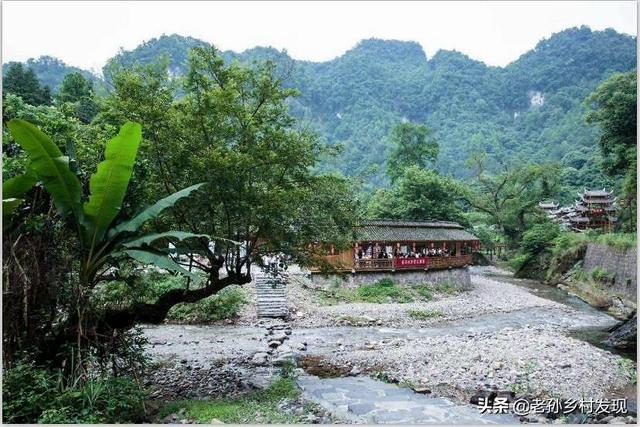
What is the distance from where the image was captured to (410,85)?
105375 millimetres

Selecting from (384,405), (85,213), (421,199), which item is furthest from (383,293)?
(85,213)

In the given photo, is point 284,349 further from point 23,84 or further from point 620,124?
point 23,84

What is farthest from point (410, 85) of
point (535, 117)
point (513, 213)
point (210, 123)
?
point (210, 123)

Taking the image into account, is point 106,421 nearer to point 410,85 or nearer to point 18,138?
point 18,138

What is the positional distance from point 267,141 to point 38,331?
15.4ft

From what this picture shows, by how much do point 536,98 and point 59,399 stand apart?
109m

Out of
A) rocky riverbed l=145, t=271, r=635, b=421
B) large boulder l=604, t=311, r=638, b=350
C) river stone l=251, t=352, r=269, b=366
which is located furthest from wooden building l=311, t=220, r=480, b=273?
large boulder l=604, t=311, r=638, b=350

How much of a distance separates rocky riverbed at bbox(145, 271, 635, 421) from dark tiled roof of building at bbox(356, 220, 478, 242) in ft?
14.1

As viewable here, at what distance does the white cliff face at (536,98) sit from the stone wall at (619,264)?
81.1m

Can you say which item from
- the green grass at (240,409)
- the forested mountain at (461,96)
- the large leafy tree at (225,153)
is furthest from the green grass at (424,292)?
the forested mountain at (461,96)

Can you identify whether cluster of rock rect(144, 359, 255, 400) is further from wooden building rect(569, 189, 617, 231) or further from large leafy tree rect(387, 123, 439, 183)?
large leafy tree rect(387, 123, 439, 183)

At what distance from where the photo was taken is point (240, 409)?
283 inches

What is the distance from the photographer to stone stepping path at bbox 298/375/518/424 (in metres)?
7.46

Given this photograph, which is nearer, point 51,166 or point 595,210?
point 51,166
